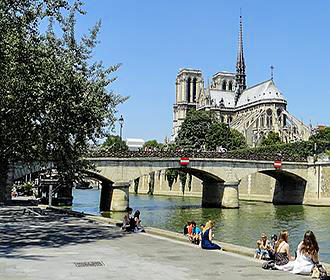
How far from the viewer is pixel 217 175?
64.9m

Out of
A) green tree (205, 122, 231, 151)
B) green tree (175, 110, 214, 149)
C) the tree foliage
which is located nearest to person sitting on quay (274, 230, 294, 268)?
green tree (205, 122, 231, 151)

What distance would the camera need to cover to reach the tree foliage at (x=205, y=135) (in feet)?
374

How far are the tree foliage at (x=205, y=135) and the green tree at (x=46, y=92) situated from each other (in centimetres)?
8494

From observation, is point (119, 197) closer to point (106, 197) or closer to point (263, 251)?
point (106, 197)

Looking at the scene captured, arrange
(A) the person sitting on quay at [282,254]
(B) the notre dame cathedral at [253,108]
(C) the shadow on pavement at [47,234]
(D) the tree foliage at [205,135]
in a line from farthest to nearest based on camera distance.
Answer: (B) the notre dame cathedral at [253,108] < (D) the tree foliage at [205,135] < (C) the shadow on pavement at [47,234] < (A) the person sitting on quay at [282,254]

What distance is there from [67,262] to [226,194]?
52185 millimetres

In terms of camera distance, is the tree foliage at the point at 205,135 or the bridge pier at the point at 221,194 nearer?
the bridge pier at the point at 221,194

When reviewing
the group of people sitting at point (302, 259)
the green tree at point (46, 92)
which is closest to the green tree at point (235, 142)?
the green tree at point (46, 92)

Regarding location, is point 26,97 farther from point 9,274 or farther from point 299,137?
point 299,137

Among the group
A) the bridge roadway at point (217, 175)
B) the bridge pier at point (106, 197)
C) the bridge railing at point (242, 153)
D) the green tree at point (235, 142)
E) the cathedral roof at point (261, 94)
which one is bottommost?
the bridge pier at point (106, 197)

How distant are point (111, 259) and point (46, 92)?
36.0ft

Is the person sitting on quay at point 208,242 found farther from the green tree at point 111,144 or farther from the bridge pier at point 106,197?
the bridge pier at point 106,197

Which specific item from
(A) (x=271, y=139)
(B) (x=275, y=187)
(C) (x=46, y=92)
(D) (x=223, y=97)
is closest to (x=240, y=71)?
(D) (x=223, y=97)

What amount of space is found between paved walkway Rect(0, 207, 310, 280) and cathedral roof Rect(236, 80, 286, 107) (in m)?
137
